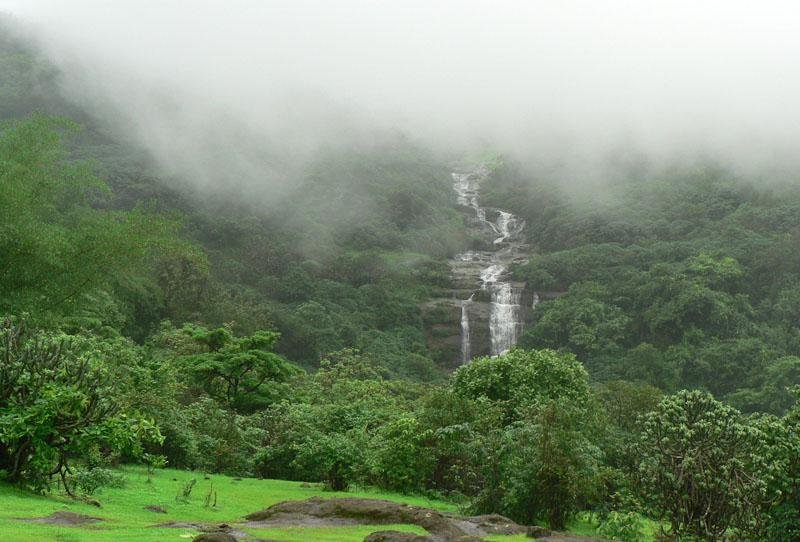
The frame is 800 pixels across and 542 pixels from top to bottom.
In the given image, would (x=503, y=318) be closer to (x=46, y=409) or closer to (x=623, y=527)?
(x=623, y=527)

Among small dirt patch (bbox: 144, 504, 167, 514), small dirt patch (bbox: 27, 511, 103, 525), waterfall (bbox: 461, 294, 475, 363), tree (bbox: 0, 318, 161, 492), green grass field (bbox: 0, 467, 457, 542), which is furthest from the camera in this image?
waterfall (bbox: 461, 294, 475, 363)

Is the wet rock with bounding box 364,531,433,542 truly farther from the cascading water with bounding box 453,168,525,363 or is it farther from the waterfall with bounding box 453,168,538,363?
the cascading water with bounding box 453,168,525,363

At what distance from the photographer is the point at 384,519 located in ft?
43.6

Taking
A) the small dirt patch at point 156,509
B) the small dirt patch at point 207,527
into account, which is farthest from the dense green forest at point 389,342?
the small dirt patch at point 207,527

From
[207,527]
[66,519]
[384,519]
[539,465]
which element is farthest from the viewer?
[539,465]

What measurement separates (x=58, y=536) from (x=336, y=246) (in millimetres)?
87945

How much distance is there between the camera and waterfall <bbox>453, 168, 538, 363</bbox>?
71.6 metres

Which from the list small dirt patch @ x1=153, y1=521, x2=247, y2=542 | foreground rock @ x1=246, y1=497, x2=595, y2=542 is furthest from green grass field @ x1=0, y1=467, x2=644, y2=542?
foreground rock @ x1=246, y1=497, x2=595, y2=542

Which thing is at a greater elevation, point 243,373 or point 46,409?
point 243,373

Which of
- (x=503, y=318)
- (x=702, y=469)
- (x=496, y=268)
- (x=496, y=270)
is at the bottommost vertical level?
(x=702, y=469)

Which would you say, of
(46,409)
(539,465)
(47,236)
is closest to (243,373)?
(47,236)

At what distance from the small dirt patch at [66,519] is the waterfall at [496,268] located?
53.2 m

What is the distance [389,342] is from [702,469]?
57294 millimetres

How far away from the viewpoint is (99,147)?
110000mm
